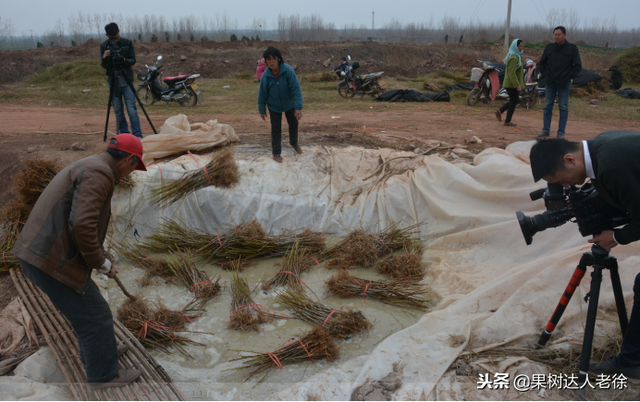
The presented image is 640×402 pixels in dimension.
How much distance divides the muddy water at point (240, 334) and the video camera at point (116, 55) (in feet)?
9.11

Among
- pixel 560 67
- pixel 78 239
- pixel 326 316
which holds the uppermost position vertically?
pixel 560 67

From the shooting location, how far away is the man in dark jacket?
6.14 metres

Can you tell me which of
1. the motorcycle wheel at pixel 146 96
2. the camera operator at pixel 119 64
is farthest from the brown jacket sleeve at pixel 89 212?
the motorcycle wheel at pixel 146 96

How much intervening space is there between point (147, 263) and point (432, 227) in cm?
293

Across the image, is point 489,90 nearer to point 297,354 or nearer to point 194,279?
point 194,279

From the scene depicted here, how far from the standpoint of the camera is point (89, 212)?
2.07m

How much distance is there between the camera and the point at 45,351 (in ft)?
8.68

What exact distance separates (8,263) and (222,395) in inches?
95.4

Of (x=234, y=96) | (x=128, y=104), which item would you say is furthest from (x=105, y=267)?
(x=234, y=96)

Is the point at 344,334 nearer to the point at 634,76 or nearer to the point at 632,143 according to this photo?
the point at 632,143

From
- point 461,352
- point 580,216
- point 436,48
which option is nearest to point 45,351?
point 461,352

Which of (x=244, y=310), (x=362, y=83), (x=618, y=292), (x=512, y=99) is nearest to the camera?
(x=618, y=292)

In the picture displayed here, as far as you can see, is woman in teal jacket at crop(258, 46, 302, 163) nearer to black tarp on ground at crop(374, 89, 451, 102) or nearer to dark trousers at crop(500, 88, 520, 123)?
dark trousers at crop(500, 88, 520, 123)

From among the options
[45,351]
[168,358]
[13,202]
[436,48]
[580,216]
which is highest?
[436,48]
